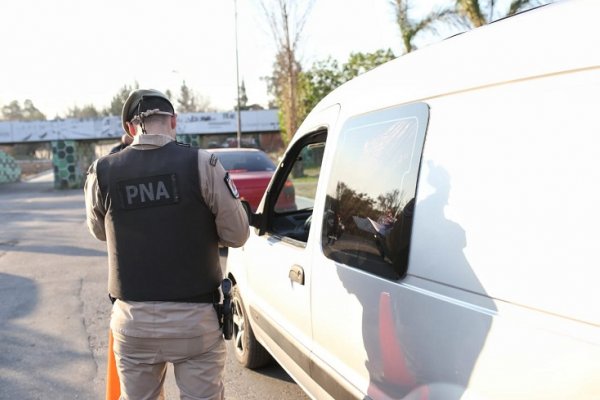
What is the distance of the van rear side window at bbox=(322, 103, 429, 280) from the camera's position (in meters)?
1.78

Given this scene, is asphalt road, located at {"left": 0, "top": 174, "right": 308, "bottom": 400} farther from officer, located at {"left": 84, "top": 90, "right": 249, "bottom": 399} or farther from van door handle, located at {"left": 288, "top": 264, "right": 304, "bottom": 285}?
officer, located at {"left": 84, "top": 90, "right": 249, "bottom": 399}

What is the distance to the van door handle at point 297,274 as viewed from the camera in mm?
2461

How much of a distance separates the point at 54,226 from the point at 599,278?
12.7 m

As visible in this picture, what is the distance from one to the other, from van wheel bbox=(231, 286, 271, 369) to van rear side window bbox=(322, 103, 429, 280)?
152 centimetres

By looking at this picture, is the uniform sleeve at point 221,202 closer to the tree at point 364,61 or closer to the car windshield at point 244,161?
the car windshield at point 244,161

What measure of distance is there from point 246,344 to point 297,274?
1372 millimetres

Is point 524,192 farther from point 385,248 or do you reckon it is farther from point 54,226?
point 54,226

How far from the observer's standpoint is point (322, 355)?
2.31 m

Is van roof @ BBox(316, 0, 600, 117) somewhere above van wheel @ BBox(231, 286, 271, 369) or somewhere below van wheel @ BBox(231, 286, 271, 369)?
above

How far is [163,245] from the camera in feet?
6.40

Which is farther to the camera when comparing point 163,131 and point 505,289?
point 163,131

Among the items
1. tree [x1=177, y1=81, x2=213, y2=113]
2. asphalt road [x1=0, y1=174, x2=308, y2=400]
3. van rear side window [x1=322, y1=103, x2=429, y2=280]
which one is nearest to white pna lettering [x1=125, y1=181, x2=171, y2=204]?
van rear side window [x1=322, y1=103, x2=429, y2=280]

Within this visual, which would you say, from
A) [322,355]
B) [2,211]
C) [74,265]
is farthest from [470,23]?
[2,211]

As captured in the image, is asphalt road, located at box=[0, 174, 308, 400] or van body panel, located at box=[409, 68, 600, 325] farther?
asphalt road, located at box=[0, 174, 308, 400]
